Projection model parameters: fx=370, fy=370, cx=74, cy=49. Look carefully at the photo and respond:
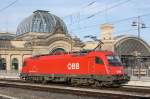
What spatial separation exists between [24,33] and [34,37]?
12295mm

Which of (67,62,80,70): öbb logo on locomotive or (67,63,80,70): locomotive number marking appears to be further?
(67,63,80,70): locomotive number marking

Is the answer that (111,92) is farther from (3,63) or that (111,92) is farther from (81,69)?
(3,63)

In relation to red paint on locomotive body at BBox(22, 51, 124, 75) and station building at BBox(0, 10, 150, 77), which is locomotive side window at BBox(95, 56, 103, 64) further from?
station building at BBox(0, 10, 150, 77)

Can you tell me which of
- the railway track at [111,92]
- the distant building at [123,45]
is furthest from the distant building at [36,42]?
the railway track at [111,92]

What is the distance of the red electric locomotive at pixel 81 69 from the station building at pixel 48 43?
76.4 m

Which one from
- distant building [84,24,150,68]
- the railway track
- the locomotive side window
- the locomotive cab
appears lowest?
the railway track

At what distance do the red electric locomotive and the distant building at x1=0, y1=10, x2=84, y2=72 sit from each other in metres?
78.2

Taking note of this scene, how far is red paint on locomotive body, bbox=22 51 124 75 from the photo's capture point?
118ft

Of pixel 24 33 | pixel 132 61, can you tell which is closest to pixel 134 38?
pixel 132 61

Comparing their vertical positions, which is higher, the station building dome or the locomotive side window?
the station building dome

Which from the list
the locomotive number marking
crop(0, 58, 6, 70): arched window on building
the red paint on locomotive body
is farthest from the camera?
crop(0, 58, 6, 70): arched window on building

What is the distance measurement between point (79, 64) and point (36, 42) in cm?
9333

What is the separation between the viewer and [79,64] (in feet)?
130

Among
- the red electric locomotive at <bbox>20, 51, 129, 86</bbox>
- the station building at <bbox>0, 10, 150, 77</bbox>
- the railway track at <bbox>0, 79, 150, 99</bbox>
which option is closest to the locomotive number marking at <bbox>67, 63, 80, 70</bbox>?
the red electric locomotive at <bbox>20, 51, 129, 86</bbox>
